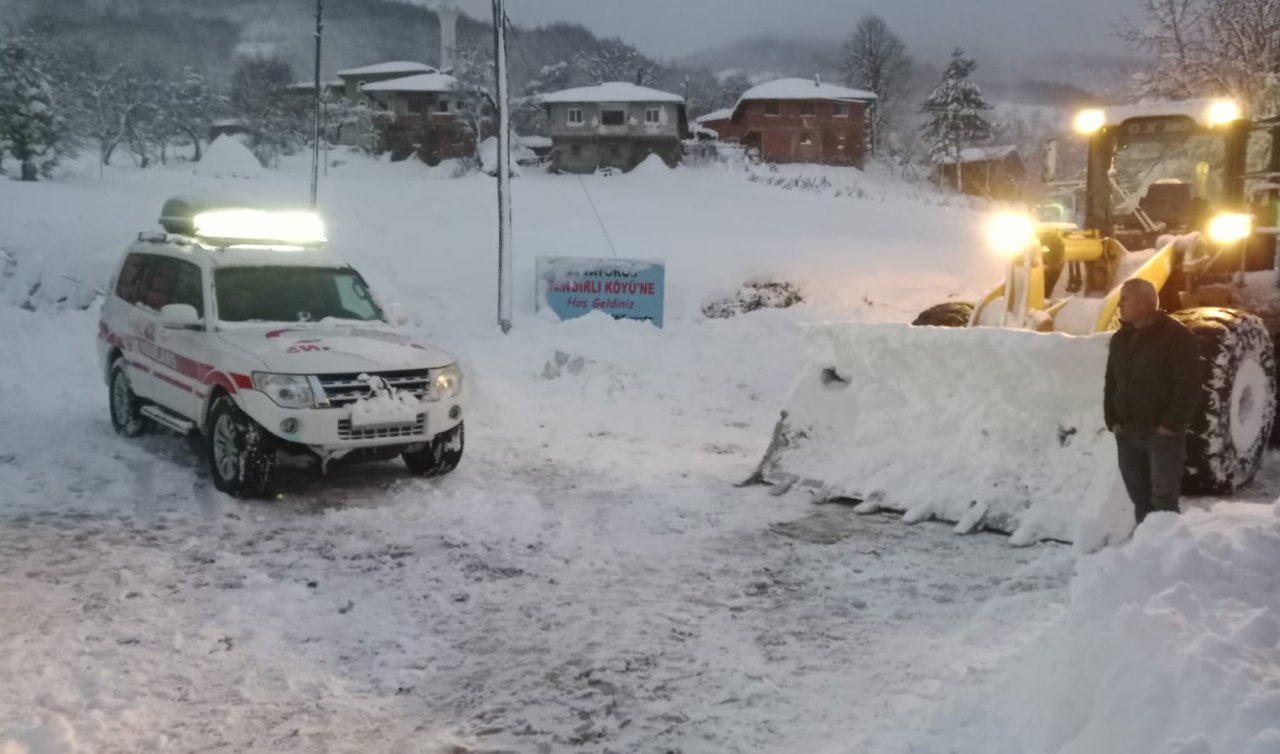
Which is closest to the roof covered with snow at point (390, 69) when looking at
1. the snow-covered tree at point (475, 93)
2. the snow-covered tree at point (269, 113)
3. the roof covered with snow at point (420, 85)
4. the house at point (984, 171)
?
the snow-covered tree at point (269, 113)

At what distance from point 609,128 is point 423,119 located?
515 inches

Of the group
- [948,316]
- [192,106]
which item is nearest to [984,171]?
[192,106]

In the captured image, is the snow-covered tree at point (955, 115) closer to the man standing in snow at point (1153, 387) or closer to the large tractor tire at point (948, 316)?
the large tractor tire at point (948, 316)

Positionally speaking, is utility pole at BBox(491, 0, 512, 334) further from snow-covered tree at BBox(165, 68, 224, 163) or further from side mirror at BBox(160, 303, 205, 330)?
snow-covered tree at BBox(165, 68, 224, 163)

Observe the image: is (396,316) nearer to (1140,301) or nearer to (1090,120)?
(1140,301)

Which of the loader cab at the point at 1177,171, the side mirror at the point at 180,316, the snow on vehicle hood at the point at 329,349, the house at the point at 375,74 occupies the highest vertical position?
the house at the point at 375,74

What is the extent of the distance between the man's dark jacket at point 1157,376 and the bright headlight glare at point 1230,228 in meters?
3.60

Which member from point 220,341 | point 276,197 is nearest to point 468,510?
point 220,341

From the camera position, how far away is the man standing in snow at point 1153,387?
5.80 m

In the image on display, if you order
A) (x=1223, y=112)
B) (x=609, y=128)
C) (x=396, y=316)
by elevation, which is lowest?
(x=396, y=316)

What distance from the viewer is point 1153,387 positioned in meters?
5.86

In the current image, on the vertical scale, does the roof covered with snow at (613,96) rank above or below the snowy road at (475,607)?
above

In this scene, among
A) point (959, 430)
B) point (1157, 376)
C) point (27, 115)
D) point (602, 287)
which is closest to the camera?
point (1157, 376)

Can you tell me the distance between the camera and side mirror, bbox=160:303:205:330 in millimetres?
8438
